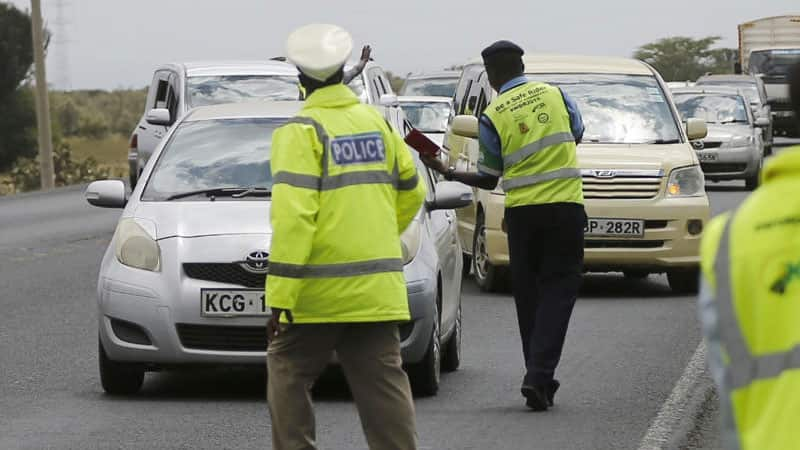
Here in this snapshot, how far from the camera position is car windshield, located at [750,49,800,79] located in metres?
57.2

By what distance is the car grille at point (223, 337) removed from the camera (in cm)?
908

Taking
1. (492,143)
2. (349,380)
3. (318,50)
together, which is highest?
(318,50)

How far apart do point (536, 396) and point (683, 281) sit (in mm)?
6123

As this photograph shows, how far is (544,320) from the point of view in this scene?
358 inches

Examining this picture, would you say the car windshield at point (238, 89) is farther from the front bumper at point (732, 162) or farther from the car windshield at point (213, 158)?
the front bumper at point (732, 162)

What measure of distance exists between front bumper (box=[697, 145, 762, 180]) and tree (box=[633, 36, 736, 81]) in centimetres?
8057

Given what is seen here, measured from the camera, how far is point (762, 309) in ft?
10.1

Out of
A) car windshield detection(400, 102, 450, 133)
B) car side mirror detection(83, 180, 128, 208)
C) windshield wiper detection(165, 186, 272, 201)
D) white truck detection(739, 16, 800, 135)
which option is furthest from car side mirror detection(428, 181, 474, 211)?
white truck detection(739, 16, 800, 135)

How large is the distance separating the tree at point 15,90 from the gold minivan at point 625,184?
43928 millimetres

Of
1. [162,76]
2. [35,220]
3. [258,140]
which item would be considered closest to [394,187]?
[258,140]

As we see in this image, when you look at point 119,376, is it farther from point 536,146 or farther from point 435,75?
point 435,75

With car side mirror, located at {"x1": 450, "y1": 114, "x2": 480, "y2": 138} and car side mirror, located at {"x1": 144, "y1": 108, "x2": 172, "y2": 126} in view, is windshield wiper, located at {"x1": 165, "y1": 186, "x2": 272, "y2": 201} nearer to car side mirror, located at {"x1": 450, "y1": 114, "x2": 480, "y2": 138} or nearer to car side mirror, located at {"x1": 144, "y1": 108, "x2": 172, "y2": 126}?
car side mirror, located at {"x1": 450, "y1": 114, "x2": 480, "y2": 138}

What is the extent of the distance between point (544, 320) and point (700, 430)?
1030 millimetres

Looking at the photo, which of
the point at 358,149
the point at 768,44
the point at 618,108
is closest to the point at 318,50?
the point at 358,149
